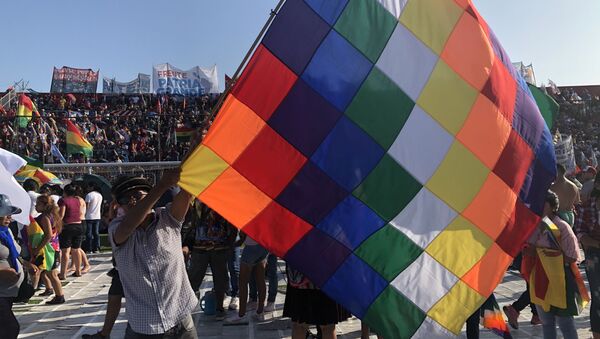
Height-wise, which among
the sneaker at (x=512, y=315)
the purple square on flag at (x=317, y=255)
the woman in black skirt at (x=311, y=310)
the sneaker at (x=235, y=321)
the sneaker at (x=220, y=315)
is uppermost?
the purple square on flag at (x=317, y=255)

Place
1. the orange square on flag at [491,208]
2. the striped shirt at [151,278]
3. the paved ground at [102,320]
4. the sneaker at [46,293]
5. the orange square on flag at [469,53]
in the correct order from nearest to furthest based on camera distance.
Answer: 1. the striped shirt at [151,278]
2. the orange square on flag at [491,208]
3. the orange square on flag at [469,53]
4. the paved ground at [102,320]
5. the sneaker at [46,293]

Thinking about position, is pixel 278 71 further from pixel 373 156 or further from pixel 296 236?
pixel 296 236

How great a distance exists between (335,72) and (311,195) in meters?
0.78

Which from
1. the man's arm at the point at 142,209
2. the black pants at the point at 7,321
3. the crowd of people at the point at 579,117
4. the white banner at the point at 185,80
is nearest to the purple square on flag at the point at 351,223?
the man's arm at the point at 142,209

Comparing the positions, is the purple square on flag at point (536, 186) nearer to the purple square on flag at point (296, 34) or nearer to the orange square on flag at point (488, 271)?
the orange square on flag at point (488, 271)

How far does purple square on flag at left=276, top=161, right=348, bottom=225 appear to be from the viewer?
3.17 meters

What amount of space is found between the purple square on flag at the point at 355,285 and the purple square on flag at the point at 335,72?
96 centimetres

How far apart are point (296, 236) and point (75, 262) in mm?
7538

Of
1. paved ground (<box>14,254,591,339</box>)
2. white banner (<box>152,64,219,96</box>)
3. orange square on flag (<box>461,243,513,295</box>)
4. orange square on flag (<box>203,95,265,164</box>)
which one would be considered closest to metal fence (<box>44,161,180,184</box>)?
paved ground (<box>14,254,591,339</box>)

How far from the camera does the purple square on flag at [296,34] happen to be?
126 inches

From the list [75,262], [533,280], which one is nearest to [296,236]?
[533,280]

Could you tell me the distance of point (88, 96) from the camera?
36.3 m

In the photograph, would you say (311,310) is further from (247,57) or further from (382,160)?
(247,57)

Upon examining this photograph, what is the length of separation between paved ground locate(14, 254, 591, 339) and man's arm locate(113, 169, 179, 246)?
3085mm
